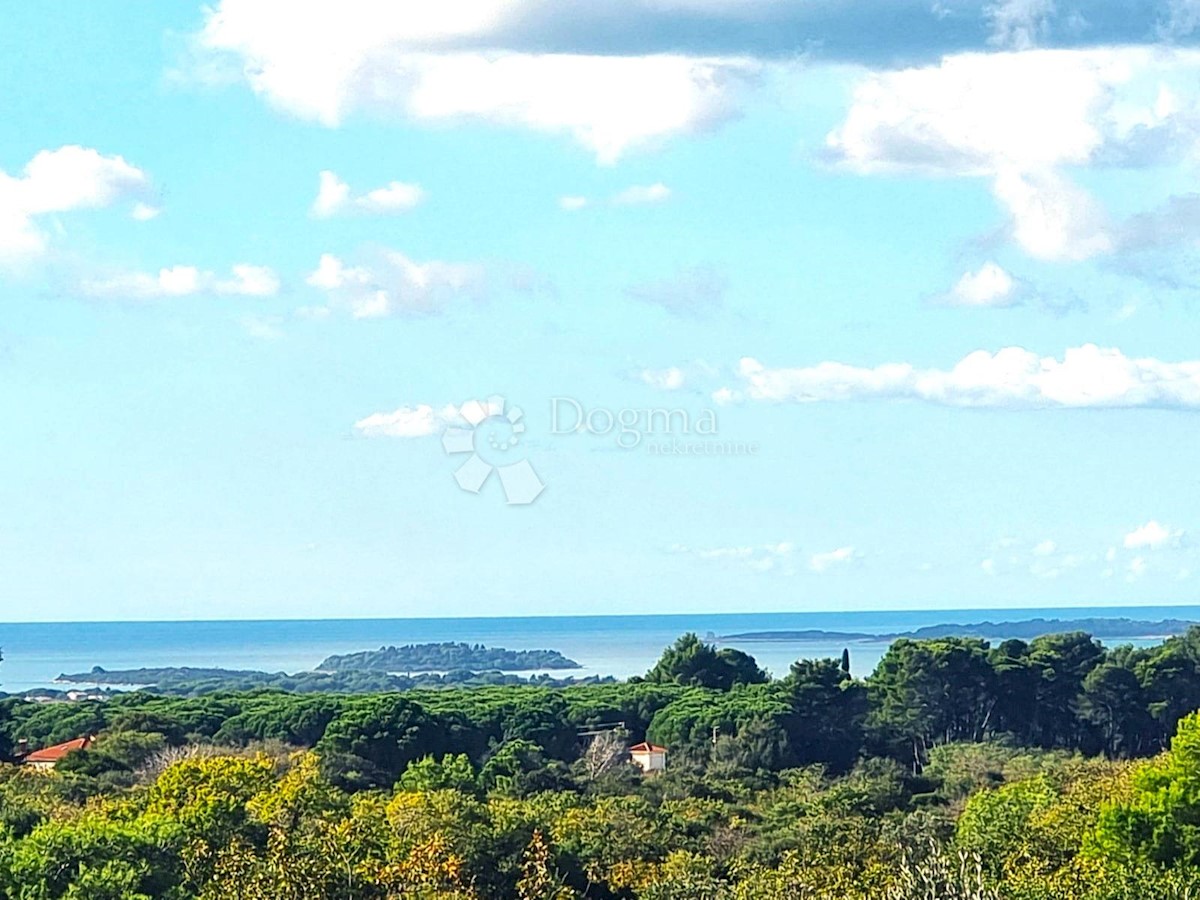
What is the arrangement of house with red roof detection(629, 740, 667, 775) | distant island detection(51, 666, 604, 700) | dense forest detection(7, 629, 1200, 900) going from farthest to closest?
distant island detection(51, 666, 604, 700), house with red roof detection(629, 740, 667, 775), dense forest detection(7, 629, 1200, 900)

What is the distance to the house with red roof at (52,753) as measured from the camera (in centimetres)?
4106

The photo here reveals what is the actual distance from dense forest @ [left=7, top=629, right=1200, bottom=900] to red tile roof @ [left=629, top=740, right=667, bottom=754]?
1.97 ft

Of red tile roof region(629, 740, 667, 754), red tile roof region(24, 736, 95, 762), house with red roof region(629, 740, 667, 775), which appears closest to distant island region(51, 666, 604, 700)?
red tile roof region(629, 740, 667, 754)

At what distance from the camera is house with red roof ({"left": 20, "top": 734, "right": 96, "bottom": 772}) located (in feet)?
135

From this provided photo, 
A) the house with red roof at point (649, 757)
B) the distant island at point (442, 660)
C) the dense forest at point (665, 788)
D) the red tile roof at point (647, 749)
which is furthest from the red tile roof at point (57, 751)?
the distant island at point (442, 660)

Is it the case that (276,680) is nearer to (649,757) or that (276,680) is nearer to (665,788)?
(649,757)

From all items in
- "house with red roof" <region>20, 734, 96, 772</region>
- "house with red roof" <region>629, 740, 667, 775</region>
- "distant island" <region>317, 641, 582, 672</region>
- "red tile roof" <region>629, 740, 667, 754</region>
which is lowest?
"house with red roof" <region>629, 740, 667, 775</region>

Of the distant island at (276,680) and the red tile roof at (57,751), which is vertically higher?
the distant island at (276,680)

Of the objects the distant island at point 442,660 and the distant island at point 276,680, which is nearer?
the distant island at point 276,680

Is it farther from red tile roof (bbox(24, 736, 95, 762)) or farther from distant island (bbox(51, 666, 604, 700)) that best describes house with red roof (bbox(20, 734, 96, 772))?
distant island (bbox(51, 666, 604, 700))

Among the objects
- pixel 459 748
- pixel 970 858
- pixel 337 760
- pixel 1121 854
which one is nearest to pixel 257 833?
pixel 970 858

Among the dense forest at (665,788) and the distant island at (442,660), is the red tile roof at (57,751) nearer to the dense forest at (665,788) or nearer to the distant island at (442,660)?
the dense forest at (665,788)

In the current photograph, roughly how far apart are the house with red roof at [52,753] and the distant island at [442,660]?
363 ft

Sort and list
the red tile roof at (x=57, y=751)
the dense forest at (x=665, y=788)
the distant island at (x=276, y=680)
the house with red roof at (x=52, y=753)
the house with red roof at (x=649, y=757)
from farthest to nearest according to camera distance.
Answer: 1. the distant island at (x=276, y=680)
2. the house with red roof at (x=649, y=757)
3. the red tile roof at (x=57, y=751)
4. the house with red roof at (x=52, y=753)
5. the dense forest at (x=665, y=788)
